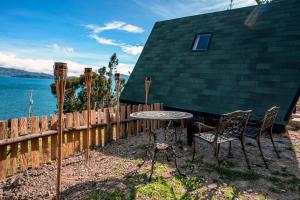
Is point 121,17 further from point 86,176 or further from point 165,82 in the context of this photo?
point 86,176

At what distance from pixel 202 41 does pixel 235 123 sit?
705 centimetres

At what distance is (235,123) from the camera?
5.08m

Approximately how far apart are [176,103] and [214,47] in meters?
3.17

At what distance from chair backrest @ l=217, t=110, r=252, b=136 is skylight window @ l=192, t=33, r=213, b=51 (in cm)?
628

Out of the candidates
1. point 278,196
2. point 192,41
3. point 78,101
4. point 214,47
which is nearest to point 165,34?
point 192,41

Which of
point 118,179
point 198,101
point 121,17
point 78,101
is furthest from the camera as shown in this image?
point 121,17

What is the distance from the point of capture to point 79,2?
1301 cm

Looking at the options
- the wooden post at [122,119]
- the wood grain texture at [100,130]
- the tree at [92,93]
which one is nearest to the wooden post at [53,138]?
the wood grain texture at [100,130]

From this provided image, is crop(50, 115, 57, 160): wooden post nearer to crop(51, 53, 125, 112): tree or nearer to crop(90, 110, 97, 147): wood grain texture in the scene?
crop(90, 110, 97, 147): wood grain texture

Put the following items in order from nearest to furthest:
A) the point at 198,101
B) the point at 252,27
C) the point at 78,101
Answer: the point at 198,101 < the point at 252,27 < the point at 78,101

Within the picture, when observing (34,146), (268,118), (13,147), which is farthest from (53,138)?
(268,118)

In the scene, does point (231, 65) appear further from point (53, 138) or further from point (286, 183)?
point (53, 138)

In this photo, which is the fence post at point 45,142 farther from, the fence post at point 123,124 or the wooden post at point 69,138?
the fence post at point 123,124

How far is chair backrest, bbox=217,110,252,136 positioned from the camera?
15.9 feet
